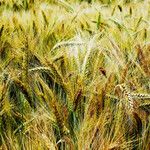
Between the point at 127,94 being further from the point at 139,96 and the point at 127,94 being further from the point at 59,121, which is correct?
the point at 59,121

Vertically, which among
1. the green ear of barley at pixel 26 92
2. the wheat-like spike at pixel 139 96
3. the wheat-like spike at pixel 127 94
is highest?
the wheat-like spike at pixel 127 94

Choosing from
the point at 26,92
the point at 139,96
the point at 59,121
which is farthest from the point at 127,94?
the point at 26,92

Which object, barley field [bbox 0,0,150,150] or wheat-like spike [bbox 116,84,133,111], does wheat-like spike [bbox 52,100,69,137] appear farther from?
wheat-like spike [bbox 116,84,133,111]

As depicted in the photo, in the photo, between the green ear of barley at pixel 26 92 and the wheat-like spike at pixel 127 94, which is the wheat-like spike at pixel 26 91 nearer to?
the green ear of barley at pixel 26 92

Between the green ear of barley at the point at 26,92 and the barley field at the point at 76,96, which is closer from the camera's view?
the barley field at the point at 76,96

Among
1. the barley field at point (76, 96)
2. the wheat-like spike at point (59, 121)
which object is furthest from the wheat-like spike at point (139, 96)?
the wheat-like spike at point (59, 121)

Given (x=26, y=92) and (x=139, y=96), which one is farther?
(x=26, y=92)

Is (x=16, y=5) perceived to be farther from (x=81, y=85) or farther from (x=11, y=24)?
(x=81, y=85)

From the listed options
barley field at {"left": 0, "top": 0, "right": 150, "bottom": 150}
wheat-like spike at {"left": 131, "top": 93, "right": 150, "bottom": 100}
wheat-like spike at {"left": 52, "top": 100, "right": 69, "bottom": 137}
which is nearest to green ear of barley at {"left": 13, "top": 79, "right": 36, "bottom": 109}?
barley field at {"left": 0, "top": 0, "right": 150, "bottom": 150}

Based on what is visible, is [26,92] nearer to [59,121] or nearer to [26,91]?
[26,91]

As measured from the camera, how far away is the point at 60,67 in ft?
3.91

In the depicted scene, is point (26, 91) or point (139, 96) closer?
point (139, 96)

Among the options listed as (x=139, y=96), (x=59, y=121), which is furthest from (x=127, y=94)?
(x=59, y=121)

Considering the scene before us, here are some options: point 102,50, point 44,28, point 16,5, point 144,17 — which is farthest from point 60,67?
point 16,5
